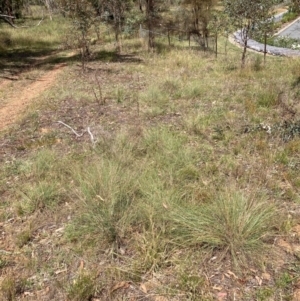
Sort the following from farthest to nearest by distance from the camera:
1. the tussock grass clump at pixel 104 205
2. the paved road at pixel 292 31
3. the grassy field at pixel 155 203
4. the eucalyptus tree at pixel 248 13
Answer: the paved road at pixel 292 31 < the eucalyptus tree at pixel 248 13 < the tussock grass clump at pixel 104 205 < the grassy field at pixel 155 203

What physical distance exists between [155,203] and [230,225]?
727 mm

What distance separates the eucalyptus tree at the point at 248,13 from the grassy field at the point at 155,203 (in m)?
4.80

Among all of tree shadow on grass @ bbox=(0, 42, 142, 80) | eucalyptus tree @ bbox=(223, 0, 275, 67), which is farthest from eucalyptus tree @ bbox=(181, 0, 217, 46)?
tree shadow on grass @ bbox=(0, 42, 142, 80)

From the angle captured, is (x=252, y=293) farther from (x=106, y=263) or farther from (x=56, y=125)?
(x=56, y=125)

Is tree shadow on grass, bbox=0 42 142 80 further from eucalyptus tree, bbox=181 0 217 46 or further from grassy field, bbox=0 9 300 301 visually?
grassy field, bbox=0 9 300 301

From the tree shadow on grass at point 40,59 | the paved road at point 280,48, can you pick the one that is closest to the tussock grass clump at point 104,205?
the tree shadow on grass at point 40,59

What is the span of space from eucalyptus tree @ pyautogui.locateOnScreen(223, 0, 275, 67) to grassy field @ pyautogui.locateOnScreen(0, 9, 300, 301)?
4800mm

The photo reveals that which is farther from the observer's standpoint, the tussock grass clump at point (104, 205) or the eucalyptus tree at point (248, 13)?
the eucalyptus tree at point (248, 13)

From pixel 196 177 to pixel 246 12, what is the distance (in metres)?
8.28

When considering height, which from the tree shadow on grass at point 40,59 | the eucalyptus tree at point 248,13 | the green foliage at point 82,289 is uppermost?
the eucalyptus tree at point 248,13

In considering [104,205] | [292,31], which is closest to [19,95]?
[104,205]

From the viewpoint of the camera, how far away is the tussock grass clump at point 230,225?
2.50 m

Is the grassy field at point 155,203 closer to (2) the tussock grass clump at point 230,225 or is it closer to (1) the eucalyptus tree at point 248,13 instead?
(2) the tussock grass clump at point 230,225

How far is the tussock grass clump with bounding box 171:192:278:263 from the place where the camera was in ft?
Answer: 8.20
